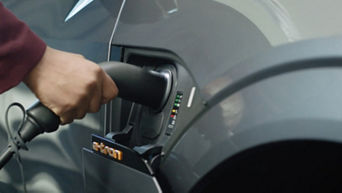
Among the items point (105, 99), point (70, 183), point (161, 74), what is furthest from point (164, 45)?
point (70, 183)

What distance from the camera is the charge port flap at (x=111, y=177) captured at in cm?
102

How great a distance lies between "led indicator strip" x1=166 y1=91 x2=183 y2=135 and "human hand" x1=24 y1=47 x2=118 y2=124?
0.64ft

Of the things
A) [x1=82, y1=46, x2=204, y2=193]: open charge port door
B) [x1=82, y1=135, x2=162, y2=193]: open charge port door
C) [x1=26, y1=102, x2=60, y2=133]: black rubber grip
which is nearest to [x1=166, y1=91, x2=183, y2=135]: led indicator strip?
[x1=82, y1=46, x2=204, y2=193]: open charge port door

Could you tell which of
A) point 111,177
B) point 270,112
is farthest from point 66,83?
point 270,112

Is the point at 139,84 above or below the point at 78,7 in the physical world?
below

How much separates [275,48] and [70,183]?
2.95ft

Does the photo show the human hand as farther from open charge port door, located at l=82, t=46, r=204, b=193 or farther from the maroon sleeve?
open charge port door, located at l=82, t=46, r=204, b=193

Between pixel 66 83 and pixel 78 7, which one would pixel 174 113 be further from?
pixel 78 7

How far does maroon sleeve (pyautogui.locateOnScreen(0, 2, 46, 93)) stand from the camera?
912 mm

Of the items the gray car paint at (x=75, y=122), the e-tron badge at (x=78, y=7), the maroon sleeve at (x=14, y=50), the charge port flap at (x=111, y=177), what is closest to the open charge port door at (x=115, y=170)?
the charge port flap at (x=111, y=177)

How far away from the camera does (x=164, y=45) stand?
41.8 inches

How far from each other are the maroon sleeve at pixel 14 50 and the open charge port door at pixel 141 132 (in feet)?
1.01

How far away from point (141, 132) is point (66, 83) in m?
0.31

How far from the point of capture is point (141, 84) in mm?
1116
